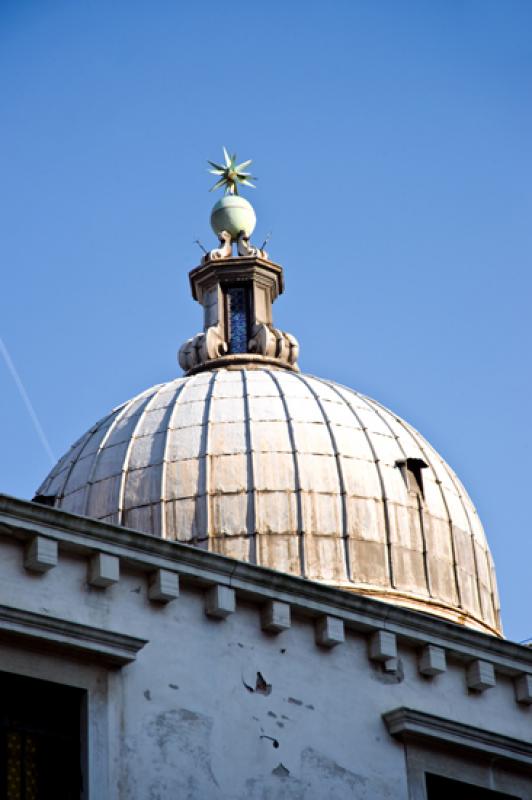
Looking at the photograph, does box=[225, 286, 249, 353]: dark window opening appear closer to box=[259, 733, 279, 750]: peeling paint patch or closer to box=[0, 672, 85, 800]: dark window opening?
box=[259, 733, 279, 750]: peeling paint patch

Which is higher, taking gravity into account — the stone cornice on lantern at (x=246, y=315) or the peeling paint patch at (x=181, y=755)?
the stone cornice on lantern at (x=246, y=315)

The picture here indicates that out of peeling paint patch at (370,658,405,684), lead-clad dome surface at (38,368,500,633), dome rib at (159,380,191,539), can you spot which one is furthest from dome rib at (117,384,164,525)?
peeling paint patch at (370,658,405,684)

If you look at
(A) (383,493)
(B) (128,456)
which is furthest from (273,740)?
(B) (128,456)

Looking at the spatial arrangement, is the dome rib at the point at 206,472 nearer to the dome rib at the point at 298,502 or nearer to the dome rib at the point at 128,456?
the dome rib at the point at 128,456

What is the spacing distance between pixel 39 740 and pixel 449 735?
5.14 metres

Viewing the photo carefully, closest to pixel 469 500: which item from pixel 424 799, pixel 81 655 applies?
pixel 424 799

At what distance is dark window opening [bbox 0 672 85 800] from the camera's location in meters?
21.4

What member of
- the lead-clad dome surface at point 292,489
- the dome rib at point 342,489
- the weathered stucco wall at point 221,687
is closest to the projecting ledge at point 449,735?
the weathered stucco wall at point 221,687

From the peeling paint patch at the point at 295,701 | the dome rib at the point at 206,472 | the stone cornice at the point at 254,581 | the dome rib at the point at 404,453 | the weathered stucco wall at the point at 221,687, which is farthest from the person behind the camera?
the dome rib at the point at 404,453

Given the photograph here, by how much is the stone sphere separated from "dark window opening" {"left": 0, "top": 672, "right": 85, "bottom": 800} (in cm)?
2620

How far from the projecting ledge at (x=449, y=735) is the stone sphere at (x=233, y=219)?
2382 cm

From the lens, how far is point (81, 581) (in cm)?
2223

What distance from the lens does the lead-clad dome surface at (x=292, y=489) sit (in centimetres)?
3772

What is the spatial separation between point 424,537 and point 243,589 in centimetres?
1608
